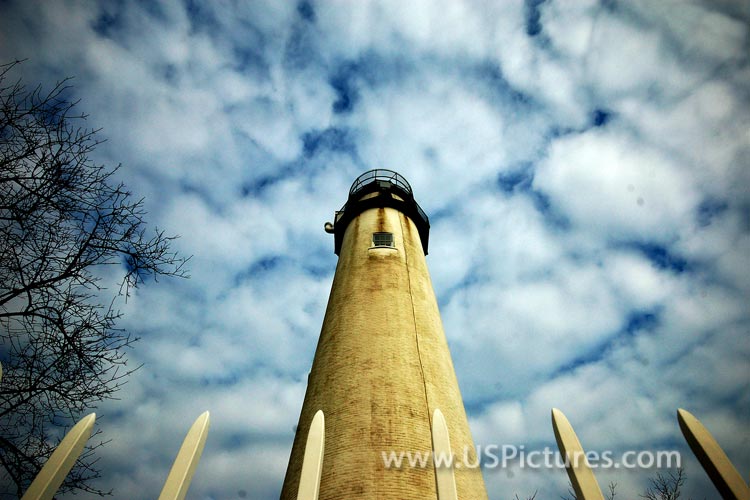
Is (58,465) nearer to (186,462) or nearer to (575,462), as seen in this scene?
(186,462)

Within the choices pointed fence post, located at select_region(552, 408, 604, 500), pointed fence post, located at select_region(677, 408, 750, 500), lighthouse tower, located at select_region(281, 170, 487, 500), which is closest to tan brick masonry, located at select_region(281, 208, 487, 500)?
lighthouse tower, located at select_region(281, 170, 487, 500)

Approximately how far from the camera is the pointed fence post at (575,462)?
2.23m

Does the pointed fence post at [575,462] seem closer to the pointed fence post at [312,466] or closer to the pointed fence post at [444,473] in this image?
the pointed fence post at [444,473]

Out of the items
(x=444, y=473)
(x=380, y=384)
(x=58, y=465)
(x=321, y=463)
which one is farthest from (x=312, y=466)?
(x=380, y=384)

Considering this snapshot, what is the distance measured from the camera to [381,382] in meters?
7.84

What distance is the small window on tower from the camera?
40.1 ft

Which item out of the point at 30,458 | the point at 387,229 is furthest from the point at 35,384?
the point at 387,229

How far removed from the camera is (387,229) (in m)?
12.9

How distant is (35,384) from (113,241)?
2.27 metres

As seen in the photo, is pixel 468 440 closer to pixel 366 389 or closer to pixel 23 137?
pixel 366 389

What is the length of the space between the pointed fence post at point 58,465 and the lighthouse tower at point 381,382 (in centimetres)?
500

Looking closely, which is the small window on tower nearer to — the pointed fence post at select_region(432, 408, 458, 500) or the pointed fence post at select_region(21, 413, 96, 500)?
the pointed fence post at select_region(432, 408, 458, 500)

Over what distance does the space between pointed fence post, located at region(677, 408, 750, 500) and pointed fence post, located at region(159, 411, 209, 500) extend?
116 inches

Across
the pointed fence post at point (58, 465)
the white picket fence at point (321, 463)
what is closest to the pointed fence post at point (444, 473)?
the white picket fence at point (321, 463)
